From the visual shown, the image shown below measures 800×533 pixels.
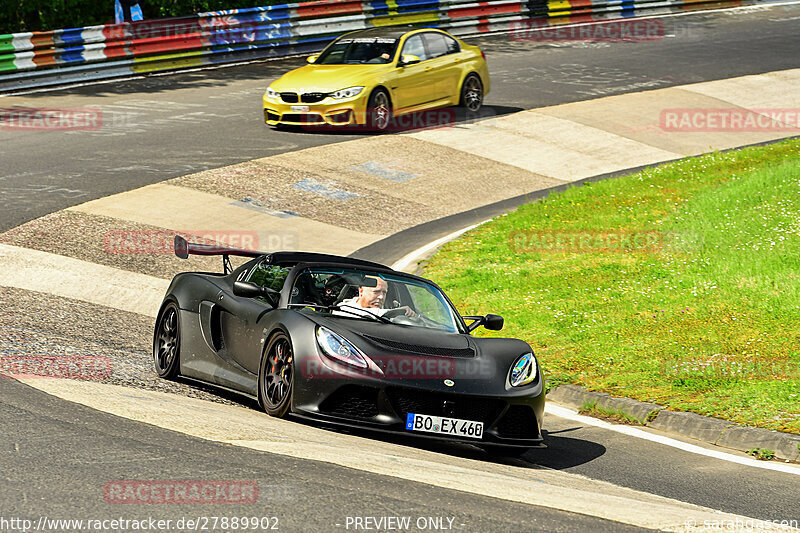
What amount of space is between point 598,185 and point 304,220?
5120 millimetres

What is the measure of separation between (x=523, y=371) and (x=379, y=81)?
13062 millimetres

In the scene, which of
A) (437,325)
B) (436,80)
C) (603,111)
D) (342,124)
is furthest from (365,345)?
(603,111)

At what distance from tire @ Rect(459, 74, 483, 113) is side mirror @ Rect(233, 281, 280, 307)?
48.3ft

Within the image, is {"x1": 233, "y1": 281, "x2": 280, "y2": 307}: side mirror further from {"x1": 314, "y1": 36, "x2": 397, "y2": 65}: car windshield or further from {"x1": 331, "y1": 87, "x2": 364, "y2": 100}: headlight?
{"x1": 314, "y1": 36, "x2": 397, "y2": 65}: car windshield

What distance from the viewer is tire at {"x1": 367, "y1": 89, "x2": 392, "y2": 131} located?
20.7 meters

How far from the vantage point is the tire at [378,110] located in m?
20.7

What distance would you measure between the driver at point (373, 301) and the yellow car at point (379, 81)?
11712mm

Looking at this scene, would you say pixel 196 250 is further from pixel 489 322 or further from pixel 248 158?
pixel 248 158

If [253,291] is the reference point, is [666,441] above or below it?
below

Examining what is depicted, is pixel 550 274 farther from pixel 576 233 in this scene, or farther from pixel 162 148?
pixel 162 148

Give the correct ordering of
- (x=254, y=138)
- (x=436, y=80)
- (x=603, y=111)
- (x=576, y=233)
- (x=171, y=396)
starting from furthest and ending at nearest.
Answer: (x=603, y=111) → (x=436, y=80) → (x=254, y=138) → (x=576, y=233) → (x=171, y=396)

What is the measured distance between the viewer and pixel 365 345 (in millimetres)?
7816

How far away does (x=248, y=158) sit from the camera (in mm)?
18828

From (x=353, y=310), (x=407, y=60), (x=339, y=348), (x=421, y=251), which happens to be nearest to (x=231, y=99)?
(x=407, y=60)
